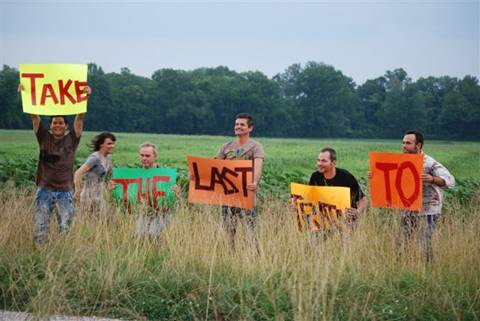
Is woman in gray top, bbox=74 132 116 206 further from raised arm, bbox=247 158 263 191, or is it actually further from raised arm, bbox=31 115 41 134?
raised arm, bbox=247 158 263 191

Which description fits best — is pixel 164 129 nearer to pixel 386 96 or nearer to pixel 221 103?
pixel 221 103

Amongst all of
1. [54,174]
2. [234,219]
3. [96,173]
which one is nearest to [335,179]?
[234,219]

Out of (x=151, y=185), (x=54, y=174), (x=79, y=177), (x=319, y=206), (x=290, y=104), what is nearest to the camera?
(x=319, y=206)

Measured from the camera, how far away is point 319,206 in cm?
772

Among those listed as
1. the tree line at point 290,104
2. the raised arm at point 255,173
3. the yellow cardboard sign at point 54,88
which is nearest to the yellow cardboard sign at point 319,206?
the raised arm at point 255,173

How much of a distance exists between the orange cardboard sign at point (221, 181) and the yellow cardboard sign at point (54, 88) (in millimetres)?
1434

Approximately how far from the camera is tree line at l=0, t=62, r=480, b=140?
64.9m

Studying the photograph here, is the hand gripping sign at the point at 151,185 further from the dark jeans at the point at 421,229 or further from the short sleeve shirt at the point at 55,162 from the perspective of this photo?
the dark jeans at the point at 421,229

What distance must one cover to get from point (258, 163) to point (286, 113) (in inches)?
2605

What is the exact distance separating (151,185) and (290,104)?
6772 centimetres

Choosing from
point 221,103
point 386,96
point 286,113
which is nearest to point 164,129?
point 221,103

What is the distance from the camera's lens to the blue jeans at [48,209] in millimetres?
8055

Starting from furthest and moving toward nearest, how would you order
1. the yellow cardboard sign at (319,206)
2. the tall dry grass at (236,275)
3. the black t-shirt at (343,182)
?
the black t-shirt at (343,182)
the yellow cardboard sign at (319,206)
the tall dry grass at (236,275)

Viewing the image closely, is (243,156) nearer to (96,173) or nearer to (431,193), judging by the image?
(96,173)
